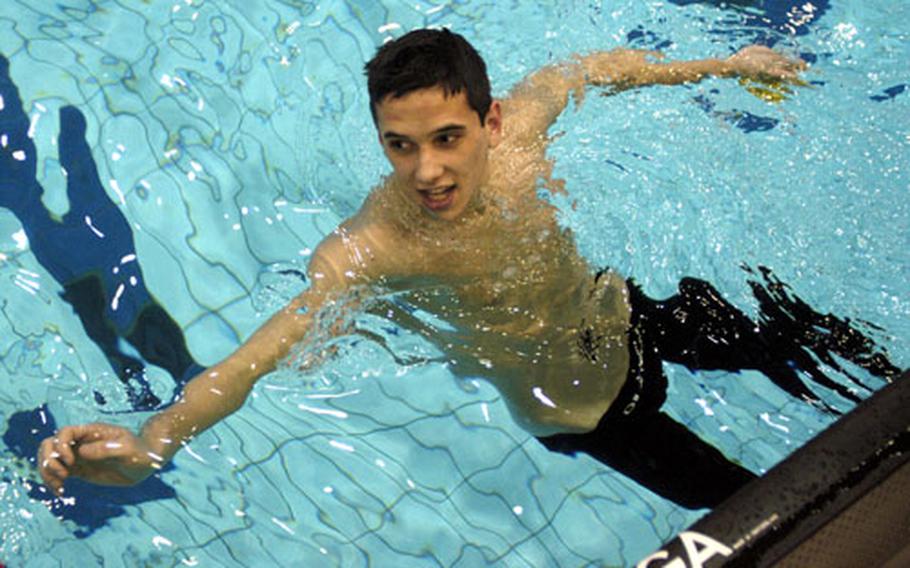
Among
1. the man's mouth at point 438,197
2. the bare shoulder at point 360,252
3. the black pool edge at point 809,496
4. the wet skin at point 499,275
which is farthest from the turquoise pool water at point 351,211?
the black pool edge at point 809,496

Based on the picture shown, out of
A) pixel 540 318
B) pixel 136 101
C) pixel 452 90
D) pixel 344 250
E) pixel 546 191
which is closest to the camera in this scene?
pixel 452 90

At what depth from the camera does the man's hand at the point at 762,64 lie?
2713mm

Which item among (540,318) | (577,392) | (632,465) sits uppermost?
(540,318)

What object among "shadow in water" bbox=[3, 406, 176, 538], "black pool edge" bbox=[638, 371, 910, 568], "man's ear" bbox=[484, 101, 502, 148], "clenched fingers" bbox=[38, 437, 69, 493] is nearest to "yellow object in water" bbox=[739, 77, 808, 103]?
"man's ear" bbox=[484, 101, 502, 148]

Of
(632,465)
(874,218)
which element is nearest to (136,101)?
(632,465)

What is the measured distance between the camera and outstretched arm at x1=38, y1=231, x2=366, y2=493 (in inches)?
70.7

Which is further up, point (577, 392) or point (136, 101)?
point (136, 101)

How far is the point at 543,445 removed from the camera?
2564mm

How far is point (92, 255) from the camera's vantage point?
2895 millimetres

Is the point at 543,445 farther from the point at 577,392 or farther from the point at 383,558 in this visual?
the point at 383,558

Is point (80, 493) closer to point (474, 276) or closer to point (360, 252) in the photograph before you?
point (360, 252)

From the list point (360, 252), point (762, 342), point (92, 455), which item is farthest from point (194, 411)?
point (762, 342)

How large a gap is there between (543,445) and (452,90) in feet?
3.22

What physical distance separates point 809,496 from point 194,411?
1.19 meters
